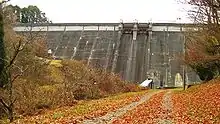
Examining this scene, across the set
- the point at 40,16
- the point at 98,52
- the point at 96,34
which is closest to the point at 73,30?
the point at 96,34

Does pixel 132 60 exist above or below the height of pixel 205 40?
below

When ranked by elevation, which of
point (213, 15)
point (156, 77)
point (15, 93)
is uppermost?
point (213, 15)

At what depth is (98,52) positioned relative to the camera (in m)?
75.8

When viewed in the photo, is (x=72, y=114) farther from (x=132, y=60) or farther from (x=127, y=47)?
(x=127, y=47)

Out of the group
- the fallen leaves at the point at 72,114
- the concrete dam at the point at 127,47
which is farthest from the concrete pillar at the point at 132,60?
the fallen leaves at the point at 72,114

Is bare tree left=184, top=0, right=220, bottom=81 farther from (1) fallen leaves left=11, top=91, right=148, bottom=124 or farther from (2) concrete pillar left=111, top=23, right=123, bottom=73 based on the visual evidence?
(2) concrete pillar left=111, top=23, right=123, bottom=73

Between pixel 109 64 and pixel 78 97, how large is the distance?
129ft

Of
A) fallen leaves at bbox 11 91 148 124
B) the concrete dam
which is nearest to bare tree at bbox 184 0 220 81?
fallen leaves at bbox 11 91 148 124

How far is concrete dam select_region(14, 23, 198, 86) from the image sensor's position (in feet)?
227

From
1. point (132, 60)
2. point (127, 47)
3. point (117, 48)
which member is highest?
point (127, 47)

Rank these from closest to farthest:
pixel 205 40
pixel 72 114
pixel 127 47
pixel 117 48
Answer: pixel 72 114 → pixel 205 40 → pixel 117 48 → pixel 127 47

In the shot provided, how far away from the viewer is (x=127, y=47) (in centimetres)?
7669

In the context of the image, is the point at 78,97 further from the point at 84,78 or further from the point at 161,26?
the point at 161,26

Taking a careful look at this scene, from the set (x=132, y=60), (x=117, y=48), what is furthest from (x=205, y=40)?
(x=117, y=48)
